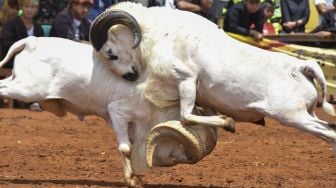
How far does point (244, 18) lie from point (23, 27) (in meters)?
3.90

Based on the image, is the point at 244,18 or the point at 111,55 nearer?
the point at 111,55

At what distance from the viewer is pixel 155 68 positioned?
10.5 m

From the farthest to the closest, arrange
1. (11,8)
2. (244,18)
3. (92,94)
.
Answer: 1. (11,8)
2. (244,18)
3. (92,94)

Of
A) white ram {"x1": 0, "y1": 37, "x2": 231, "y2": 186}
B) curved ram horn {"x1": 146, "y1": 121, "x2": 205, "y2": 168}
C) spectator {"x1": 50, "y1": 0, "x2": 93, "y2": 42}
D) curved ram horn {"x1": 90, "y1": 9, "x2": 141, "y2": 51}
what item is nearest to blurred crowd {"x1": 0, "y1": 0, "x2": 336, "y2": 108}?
spectator {"x1": 50, "y1": 0, "x2": 93, "y2": 42}

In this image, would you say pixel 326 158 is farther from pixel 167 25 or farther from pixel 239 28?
pixel 239 28

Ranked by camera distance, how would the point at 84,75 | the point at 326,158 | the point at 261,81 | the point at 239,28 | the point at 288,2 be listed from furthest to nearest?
1. the point at 288,2
2. the point at 239,28
3. the point at 326,158
4. the point at 84,75
5. the point at 261,81

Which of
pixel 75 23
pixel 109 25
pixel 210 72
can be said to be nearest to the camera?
pixel 210 72

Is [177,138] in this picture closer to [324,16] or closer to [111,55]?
[111,55]

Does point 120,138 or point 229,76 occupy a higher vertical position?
point 229,76

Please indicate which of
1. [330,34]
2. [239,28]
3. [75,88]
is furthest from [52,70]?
[330,34]

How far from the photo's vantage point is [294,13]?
66.8 feet

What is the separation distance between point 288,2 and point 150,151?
10.3 m

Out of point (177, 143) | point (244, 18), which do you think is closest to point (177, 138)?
point (177, 143)

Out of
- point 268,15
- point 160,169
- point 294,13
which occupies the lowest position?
point 268,15
